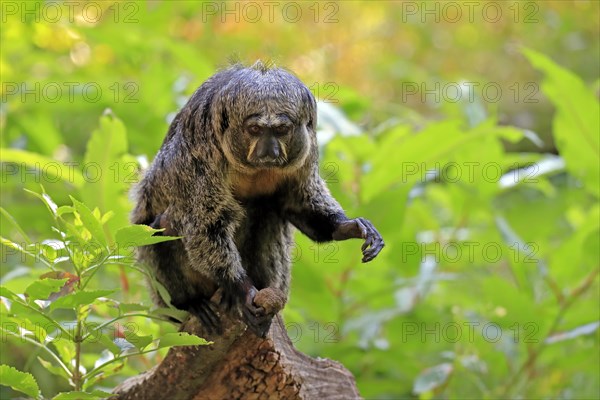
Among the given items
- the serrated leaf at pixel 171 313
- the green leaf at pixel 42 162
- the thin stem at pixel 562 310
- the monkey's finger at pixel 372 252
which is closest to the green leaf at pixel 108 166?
the green leaf at pixel 42 162

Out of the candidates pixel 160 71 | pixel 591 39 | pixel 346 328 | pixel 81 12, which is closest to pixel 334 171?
pixel 346 328

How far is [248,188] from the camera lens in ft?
9.84

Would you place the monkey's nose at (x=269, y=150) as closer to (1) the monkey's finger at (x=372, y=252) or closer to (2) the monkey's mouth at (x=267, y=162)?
(2) the monkey's mouth at (x=267, y=162)

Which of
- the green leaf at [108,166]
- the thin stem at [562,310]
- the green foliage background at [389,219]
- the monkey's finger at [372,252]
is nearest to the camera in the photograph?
the monkey's finger at [372,252]

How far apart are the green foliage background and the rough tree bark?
0.16 metres

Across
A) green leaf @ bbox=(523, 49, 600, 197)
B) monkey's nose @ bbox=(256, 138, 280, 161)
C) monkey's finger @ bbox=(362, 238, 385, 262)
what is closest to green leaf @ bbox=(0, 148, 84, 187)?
monkey's nose @ bbox=(256, 138, 280, 161)

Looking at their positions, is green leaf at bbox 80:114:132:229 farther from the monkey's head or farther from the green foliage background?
the monkey's head

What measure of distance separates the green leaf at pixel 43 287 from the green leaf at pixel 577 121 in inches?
103

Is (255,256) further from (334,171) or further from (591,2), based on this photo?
(591,2)

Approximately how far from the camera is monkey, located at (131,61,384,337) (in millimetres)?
2686

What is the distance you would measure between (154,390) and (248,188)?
85 centimetres

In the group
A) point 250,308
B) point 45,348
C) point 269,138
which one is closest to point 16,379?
point 45,348

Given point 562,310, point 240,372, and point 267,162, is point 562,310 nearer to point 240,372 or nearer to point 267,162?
point 240,372

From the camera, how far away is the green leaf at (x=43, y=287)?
7.66ft
